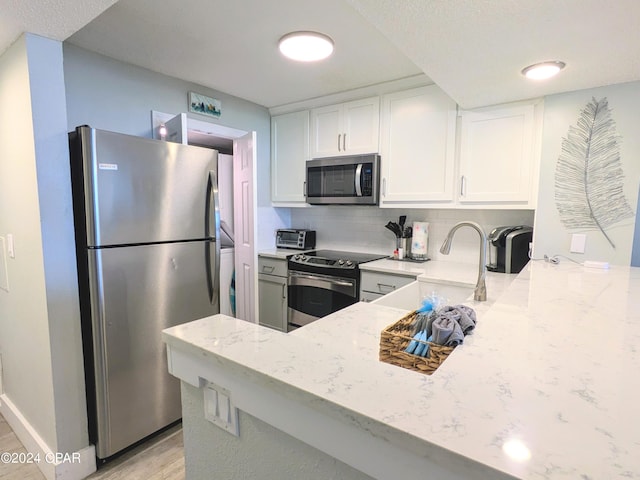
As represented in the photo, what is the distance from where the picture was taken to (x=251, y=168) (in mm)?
2695

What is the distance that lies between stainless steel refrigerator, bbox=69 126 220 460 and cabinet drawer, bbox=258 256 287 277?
100cm

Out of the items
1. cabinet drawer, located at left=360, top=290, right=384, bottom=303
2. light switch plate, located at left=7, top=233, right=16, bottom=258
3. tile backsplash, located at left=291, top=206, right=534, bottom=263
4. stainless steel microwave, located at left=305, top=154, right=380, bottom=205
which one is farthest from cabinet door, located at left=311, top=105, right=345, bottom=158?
light switch plate, located at left=7, top=233, right=16, bottom=258

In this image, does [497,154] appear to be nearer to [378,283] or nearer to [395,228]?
[395,228]

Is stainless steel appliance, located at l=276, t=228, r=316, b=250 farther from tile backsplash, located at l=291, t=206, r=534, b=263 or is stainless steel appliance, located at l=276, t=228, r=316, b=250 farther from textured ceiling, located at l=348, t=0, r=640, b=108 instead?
textured ceiling, located at l=348, t=0, r=640, b=108

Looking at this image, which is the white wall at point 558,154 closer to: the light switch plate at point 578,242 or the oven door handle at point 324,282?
the light switch plate at point 578,242

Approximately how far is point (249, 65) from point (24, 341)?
2.20m

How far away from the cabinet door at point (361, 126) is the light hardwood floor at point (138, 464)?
2.53 metres

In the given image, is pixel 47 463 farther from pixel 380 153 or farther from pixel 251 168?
pixel 380 153

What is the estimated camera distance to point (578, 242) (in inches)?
83.9

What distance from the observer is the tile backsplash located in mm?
2748

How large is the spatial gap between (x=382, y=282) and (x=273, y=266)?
1.12 meters

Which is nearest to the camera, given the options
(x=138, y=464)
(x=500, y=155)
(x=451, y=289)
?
(x=138, y=464)

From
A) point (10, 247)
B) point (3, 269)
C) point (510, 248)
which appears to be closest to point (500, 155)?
point (510, 248)

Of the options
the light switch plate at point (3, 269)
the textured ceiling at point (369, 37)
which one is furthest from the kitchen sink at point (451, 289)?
the light switch plate at point (3, 269)
